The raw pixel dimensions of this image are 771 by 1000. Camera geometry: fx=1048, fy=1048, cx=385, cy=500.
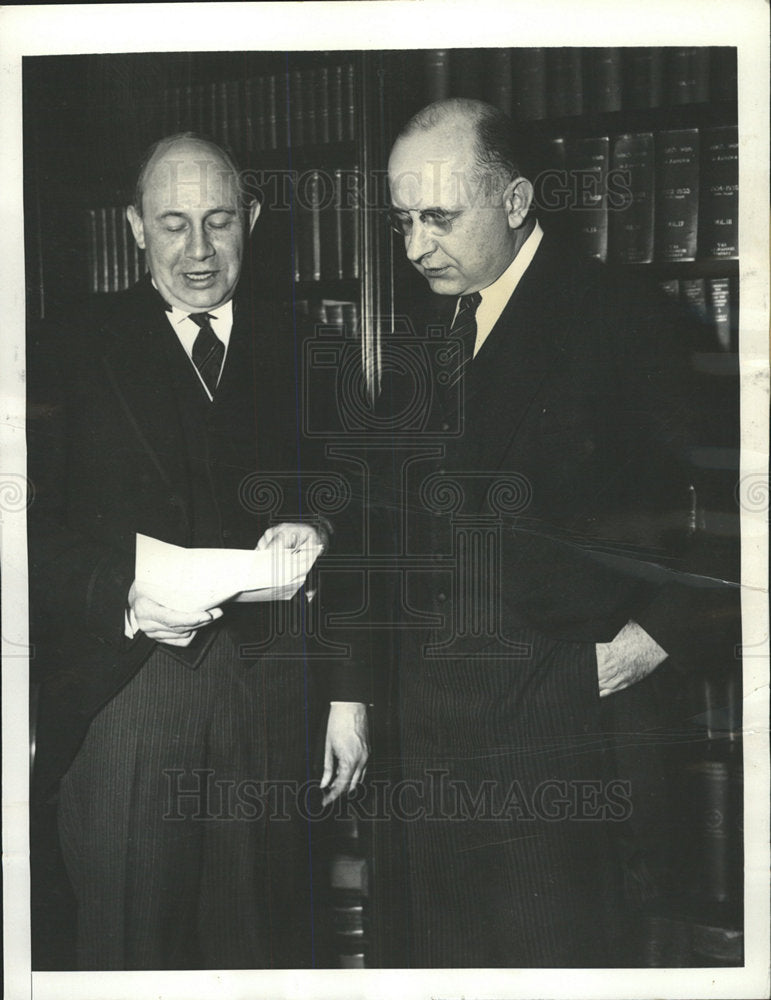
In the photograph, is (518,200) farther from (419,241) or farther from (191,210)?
(191,210)

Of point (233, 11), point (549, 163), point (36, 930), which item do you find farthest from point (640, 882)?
point (233, 11)

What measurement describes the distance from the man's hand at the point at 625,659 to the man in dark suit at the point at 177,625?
19.0 inches

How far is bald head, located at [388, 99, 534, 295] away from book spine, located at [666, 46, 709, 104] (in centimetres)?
34

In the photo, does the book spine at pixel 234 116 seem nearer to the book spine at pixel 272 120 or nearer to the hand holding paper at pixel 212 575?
the book spine at pixel 272 120

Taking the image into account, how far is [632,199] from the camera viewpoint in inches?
80.7

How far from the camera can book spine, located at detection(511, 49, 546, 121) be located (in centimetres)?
204

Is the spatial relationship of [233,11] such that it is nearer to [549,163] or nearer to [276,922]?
[549,163]

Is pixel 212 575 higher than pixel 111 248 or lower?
lower

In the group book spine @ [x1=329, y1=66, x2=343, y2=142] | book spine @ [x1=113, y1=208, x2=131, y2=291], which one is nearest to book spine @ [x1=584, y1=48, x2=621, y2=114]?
book spine @ [x1=329, y1=66, x2=343, y2=142]

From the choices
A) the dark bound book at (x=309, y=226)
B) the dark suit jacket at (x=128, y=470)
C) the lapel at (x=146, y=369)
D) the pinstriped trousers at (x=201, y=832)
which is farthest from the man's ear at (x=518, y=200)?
the pinstriped trousers at (x=201, y=832)

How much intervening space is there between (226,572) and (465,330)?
670mm

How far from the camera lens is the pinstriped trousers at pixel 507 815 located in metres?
2.08

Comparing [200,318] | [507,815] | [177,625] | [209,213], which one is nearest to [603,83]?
[209,213]

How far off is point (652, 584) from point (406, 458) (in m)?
0.55
